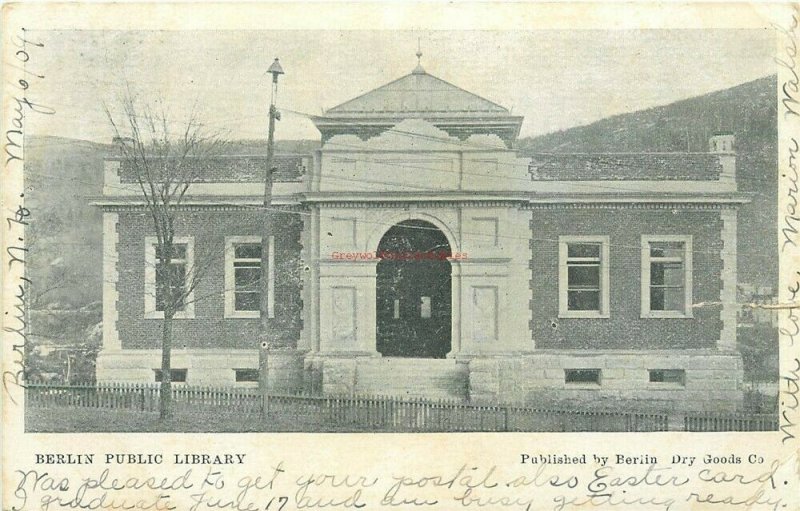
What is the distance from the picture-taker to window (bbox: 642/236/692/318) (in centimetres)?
1095

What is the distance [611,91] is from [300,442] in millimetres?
5874

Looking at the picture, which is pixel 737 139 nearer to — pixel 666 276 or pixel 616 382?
pixel 666 276

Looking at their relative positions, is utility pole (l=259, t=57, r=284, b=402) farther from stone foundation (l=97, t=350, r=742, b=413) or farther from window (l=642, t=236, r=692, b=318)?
window (l=642, t=236, r=692, b=318)

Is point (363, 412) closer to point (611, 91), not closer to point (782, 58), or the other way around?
point (611, 91)

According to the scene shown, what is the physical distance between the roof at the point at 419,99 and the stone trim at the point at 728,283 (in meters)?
3.73

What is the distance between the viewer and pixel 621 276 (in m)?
11.1

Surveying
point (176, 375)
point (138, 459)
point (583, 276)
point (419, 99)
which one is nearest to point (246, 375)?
point (176, 375)

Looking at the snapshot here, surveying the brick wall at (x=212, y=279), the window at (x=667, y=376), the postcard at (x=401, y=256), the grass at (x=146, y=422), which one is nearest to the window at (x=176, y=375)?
the postcard at (x=401, y=256)

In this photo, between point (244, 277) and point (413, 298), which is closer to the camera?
point (413, 298)

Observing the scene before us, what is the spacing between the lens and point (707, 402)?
408 inches

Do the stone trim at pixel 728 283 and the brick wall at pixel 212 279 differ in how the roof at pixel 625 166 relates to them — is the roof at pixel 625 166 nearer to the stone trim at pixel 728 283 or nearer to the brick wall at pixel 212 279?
the stone trim at pixel 728 283

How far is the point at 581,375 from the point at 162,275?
252 inches

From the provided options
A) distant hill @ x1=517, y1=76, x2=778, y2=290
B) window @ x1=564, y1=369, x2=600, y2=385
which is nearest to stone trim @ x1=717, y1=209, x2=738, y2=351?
distant hill @ x1=517, y1=76, x2=778, y2=290

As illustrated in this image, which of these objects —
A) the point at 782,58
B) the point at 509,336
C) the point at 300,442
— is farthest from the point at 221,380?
the point at 782,58
